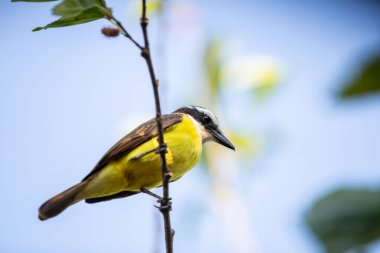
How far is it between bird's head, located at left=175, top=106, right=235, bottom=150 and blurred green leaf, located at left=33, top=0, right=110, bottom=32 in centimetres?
305

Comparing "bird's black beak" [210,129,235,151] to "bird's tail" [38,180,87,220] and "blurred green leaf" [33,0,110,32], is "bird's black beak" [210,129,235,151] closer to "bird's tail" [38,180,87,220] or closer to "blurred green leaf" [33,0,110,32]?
"bird's tail" [38,180,87,220]

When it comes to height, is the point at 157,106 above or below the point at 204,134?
below

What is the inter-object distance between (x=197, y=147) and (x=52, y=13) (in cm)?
249

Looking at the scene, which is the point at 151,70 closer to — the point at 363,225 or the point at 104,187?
the point at 363,225

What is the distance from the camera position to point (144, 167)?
3.97 metres

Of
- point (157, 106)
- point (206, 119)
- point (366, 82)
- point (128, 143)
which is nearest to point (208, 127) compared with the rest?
point (206, 119)

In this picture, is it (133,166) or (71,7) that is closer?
(71,7)

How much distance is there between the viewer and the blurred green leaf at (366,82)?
1110mm

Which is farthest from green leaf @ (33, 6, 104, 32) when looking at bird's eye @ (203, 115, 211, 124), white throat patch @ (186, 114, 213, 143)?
bird's eye @ (203, 115, 211, 124)

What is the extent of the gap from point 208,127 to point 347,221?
4.10 metres

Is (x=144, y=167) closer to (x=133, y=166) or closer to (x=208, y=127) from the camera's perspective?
(x=133, y=166)

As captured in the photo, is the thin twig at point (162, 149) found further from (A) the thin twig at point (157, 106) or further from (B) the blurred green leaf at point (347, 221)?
(B) the blurred green leaf at point (347, 221)

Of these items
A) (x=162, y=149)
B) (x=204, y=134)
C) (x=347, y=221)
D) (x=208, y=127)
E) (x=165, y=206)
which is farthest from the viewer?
(x=208, y=127)

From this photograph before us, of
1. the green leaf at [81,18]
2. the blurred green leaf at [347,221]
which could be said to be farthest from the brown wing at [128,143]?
the blurred green leaf at [347,221]
